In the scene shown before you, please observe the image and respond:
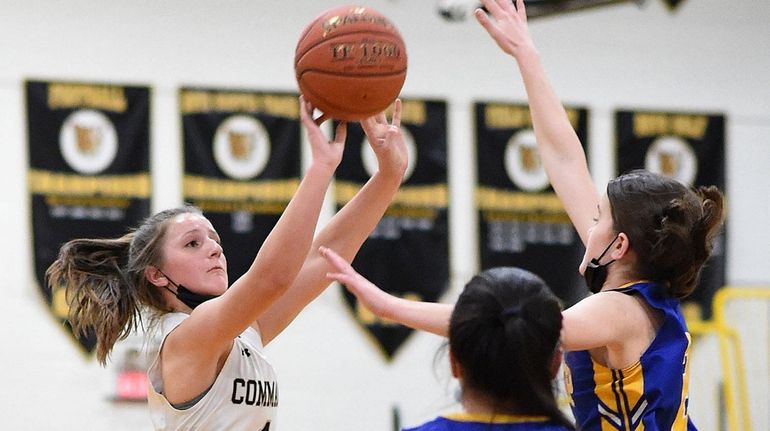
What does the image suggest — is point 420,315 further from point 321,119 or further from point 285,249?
point 321,119

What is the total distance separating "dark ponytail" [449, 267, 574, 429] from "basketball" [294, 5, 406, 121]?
3.18 ft

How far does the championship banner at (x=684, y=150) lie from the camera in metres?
9.07

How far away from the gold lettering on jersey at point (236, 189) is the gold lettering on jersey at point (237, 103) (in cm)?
51

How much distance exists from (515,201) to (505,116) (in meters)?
0.68

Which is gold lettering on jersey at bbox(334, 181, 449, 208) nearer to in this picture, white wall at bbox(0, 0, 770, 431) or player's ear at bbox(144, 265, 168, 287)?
white wall at bbox(0, 0, 770, 431)

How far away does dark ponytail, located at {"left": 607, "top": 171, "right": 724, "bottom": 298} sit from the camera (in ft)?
9.80

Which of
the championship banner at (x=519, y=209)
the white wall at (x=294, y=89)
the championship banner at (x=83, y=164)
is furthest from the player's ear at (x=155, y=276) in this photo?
the championship banner at (x=519, y=209)

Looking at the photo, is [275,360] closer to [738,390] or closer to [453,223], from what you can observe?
[453,223]

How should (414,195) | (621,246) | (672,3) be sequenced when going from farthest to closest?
(672,3), (414,195), (621,246)

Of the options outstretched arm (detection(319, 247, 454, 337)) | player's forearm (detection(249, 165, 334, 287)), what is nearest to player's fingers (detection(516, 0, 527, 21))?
player's forearm (detection(249, 165, 334, 287))

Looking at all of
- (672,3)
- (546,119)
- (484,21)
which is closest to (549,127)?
(546,119)

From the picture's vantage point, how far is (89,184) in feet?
25.8

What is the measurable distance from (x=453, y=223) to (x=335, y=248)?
522cm

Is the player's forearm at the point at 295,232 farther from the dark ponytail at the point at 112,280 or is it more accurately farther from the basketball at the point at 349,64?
the dark ponytail at the point at 112,280
